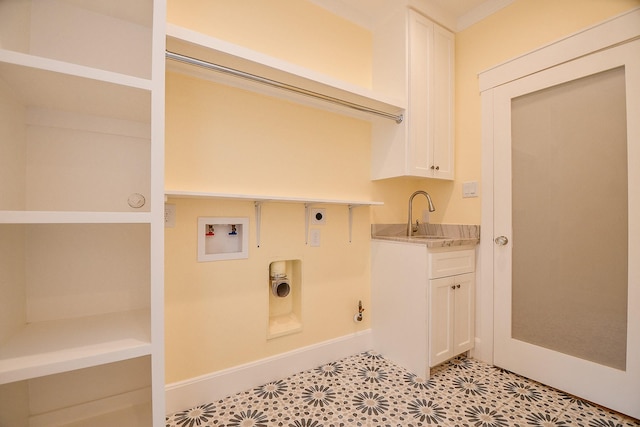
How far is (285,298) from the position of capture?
6.56 ft

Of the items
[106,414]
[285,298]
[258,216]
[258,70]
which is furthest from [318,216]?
[106,414]

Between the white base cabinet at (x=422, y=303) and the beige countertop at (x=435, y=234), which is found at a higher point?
→ the beige countertop at (x=435, y=234)

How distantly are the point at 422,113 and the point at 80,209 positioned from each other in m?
2.16

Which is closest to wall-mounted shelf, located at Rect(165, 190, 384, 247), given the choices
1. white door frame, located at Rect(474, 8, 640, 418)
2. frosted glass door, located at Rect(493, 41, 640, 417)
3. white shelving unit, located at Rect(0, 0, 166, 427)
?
white shelving unit, located at Rect(0, 0, 166, 427)

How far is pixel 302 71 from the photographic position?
1.55 meters

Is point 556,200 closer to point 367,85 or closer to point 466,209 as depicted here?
point 466,209

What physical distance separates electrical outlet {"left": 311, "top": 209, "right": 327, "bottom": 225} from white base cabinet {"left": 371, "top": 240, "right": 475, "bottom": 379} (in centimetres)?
54

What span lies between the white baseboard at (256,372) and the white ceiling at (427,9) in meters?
2.56

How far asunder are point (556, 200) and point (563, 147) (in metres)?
0.34

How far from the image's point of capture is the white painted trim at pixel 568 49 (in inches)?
58.4

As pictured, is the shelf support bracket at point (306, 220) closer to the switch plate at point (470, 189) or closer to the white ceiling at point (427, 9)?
the switch plate at point (470, 189)

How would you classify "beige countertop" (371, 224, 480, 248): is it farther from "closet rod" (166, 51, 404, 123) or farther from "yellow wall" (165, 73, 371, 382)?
"closet rod" (166, 51, 404, 123)

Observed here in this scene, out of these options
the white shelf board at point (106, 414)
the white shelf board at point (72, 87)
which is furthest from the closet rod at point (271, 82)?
the white shelf board at point (106, 414)

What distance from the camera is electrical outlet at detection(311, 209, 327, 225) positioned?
1.96m
